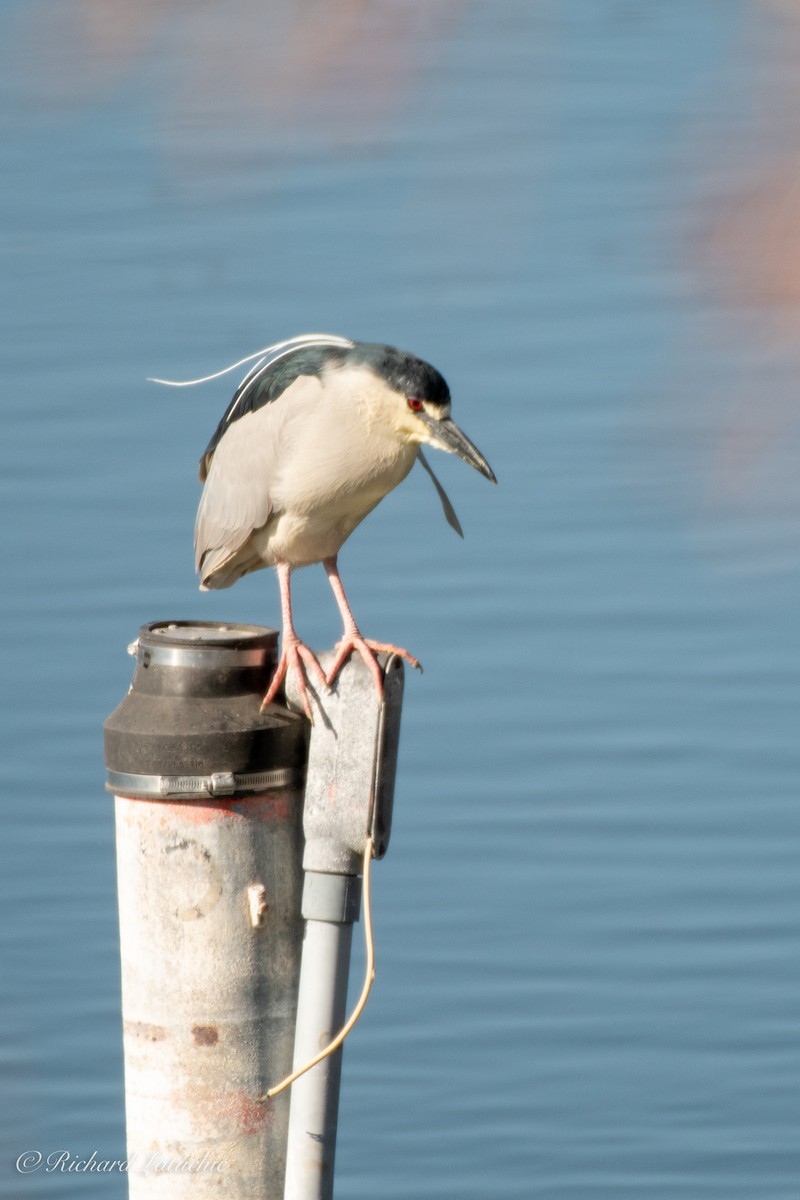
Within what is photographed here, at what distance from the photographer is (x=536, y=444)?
695 cm

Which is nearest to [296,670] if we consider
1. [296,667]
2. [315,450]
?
[296,667]

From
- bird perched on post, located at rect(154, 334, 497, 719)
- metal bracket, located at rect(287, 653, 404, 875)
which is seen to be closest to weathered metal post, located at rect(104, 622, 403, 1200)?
metal bracket, located at rect(287, 653, 404, 875)

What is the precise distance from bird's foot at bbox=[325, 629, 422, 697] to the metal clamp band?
0.53ft

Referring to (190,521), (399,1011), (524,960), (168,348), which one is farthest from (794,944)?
(168,348)

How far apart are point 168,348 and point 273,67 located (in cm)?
583

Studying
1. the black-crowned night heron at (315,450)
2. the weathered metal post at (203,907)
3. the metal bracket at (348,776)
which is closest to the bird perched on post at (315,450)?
the black-crowned night heron at (315,450)

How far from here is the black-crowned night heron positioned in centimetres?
275

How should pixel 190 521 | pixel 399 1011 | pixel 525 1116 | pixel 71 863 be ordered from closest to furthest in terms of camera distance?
pixel 525 1116, pixel 399 1011, pixel 71 863, pixel 190 521

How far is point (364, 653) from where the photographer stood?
2490mm

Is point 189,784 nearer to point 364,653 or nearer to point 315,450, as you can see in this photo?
point 364,653

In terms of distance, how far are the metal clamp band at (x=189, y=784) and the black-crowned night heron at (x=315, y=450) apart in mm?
261

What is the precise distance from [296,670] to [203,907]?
31 cm

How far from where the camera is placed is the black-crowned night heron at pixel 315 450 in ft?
9.03

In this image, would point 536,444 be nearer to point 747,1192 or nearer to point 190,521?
point 190,521
